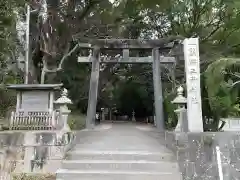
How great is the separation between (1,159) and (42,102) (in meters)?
3.45

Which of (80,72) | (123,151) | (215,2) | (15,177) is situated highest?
(215,2)

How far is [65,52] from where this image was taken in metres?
17.2

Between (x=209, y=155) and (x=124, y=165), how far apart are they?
2118 mm

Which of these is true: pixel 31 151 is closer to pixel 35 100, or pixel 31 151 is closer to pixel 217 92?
pixel 35 100

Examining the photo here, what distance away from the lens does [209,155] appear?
6.86 m

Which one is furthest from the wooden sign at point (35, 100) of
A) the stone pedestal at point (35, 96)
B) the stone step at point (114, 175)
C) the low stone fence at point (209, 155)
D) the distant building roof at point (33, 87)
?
the low stone fence at point (209, 155)

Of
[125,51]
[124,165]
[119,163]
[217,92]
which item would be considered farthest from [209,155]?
[125,51]

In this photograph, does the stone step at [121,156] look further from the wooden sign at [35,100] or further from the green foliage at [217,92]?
the wooden sign at [35,100]

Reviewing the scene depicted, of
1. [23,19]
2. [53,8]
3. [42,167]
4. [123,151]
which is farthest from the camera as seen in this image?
[23,19]

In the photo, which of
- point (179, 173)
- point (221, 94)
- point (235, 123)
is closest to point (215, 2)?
point (235, 123)

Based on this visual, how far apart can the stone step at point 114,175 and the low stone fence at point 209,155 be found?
0.46 meters

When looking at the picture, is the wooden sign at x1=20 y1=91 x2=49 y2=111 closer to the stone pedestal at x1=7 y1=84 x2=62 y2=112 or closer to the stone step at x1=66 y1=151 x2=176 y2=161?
the stone pedestal at x1=7 y1=84 x2=62 y2=112

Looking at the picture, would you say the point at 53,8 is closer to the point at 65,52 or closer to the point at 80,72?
the point at 65,52

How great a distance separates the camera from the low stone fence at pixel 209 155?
22.0ft
